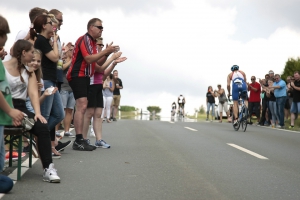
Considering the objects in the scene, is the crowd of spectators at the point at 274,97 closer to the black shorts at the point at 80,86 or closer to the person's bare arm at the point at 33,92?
the black shorts at the point at 80,86

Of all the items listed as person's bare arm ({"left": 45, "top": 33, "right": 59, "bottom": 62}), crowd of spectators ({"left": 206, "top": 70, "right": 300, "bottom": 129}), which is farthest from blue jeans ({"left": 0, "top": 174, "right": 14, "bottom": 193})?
crowd of spectators ({"left": 206, "top": 70, "right": 300, "bottom": 129})

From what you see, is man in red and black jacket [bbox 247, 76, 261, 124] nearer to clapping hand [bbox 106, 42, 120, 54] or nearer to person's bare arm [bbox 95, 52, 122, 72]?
person's bare arm [bbox 95, 52, 122, 72]

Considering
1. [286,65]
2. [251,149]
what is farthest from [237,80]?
[286,65]

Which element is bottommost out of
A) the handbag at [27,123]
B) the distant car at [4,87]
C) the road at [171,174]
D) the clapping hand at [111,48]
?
the road at [171,174]

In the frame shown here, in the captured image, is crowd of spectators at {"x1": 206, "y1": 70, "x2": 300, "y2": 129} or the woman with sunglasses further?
crowd of spectators at {"x1": 206, "y1": 70, "x2": 300, "y2": 129}

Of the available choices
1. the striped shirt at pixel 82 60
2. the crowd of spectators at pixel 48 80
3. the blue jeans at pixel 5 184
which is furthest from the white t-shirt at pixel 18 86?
the striped shirt at pixel 82 60

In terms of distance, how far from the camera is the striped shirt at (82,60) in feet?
34.5

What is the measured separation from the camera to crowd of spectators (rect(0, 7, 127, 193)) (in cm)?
626

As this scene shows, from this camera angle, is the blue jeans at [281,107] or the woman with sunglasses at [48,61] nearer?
the woman with sunglasses at [48,61]

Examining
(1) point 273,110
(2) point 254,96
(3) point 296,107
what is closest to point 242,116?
(3) point 296,107

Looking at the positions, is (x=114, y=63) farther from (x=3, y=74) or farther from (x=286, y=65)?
(x=286, y=65)

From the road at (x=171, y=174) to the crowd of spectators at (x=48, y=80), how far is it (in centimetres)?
40

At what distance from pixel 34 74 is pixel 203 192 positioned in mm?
2422

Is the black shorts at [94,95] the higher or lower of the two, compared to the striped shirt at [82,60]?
lower
